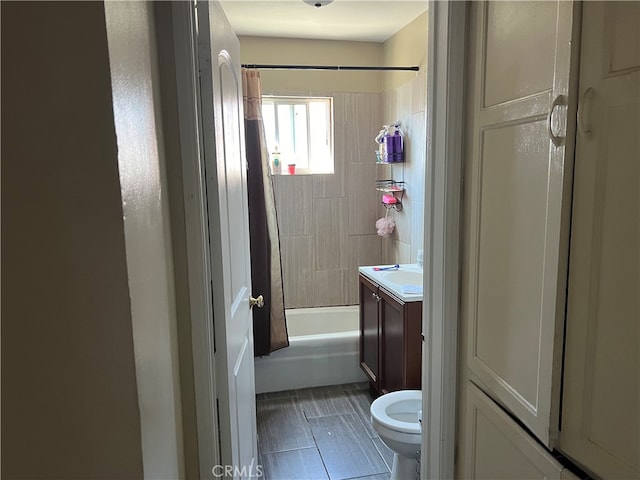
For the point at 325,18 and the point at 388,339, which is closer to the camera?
the point at 388,339

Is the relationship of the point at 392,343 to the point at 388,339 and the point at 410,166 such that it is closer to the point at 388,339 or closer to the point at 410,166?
the point at 388,339

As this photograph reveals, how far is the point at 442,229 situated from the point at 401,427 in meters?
0.93

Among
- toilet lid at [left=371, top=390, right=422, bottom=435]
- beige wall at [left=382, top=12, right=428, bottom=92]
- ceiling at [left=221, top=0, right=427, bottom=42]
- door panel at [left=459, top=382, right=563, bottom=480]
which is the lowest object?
toilet lid at [left=371, top=390, right=422, bottom=435]

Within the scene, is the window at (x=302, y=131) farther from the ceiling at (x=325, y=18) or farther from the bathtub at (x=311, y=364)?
the bathtub at (x=311, y=364)

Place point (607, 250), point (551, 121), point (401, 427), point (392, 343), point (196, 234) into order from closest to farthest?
1. point (607, 250)
2. point (551, 121)
3. point (196, 234)
4. point (401, 427)
5. point (392, 343)

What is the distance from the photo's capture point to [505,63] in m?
1.19

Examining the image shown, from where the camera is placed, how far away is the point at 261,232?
2.90 meters

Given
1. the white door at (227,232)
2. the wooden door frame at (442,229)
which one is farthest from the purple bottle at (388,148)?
the wooden door frame at (442,229)

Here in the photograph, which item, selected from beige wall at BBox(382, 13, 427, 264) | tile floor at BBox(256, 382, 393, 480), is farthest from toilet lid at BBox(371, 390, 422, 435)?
beige wall at BBox(382, 13, 427, 264)

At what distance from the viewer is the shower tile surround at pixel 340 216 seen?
11.8 feet

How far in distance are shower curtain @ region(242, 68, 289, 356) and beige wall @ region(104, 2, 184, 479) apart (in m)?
1.68

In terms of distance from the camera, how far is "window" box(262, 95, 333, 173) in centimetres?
363

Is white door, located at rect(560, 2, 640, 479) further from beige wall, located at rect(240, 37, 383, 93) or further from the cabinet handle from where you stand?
beige wall, located at rect(240, 37, 383, 93)

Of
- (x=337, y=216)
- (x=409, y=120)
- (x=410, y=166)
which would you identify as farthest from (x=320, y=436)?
(x=409, y=120)
